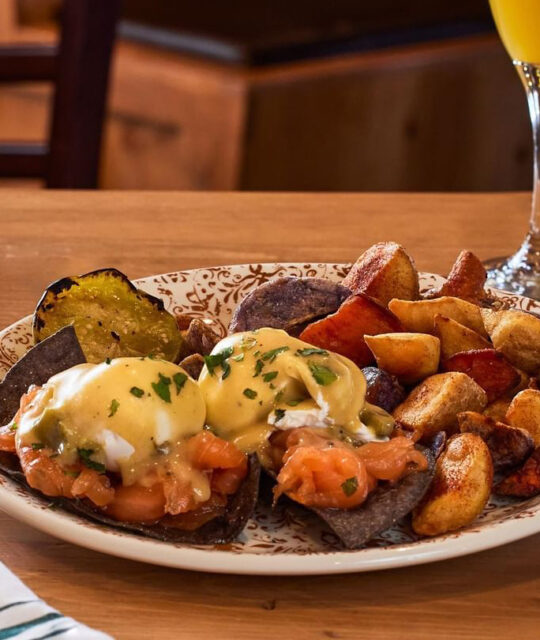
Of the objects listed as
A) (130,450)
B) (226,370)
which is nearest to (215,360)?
(226,370)

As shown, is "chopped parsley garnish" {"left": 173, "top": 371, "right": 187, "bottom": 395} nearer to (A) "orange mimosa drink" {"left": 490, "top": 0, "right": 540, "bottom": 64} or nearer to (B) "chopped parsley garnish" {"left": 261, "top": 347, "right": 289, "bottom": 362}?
(B) "chopped parsley garnish" {"left": 261, "top": 347, "right": 289, "bottom": 362}

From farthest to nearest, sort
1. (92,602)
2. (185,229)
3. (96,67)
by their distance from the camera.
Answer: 1. (96,67)
2. (185,229)
3. (92,602)

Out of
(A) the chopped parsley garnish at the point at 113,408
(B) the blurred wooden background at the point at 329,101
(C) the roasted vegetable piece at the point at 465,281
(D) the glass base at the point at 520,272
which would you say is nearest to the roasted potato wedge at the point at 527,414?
(C) the roasted vegetable piece at the point at 465,281

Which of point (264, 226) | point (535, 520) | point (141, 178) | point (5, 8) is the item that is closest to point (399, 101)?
point (141, 178)

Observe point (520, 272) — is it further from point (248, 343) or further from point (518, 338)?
point (248, 343)

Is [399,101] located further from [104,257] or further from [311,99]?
[104,257]

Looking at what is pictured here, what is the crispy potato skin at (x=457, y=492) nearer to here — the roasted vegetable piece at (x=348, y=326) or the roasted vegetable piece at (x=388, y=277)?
the roasted vegetable piece at (x=348, y=326)

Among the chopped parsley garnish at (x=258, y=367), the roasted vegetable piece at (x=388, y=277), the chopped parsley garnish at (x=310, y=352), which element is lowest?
the chopped parsley garnish at (x=258, y=367)
